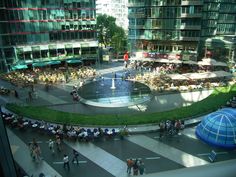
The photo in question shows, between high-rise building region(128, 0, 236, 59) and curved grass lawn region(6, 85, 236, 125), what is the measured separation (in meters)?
22.8

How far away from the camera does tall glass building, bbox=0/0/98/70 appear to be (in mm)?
46344

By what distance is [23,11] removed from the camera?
4659cm

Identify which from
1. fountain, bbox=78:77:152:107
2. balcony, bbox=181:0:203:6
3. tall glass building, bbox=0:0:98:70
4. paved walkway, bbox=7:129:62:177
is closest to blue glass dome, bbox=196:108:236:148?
fountain, bbox=78:77:152:107

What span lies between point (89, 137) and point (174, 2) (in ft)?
121

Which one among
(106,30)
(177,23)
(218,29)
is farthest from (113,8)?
(177,23)

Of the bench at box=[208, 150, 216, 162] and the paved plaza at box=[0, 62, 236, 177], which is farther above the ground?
the bench at box=[208, 150, 216, 162]

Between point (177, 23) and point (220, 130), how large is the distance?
33.1 meters

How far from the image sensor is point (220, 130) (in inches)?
822

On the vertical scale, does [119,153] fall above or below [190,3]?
below

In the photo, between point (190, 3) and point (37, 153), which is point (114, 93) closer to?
point (37, 153)

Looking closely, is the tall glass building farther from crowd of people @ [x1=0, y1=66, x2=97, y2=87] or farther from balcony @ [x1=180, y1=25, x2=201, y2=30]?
balcony @ [x1=180, y1=25, x2=201, y2=30]

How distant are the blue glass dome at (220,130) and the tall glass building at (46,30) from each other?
120 ft

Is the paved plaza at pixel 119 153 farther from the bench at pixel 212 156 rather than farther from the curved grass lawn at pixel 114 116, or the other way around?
the curved grass lawn at pixel 114 116

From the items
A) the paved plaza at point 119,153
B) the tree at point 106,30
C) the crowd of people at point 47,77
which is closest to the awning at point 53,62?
the crowd of people at point 47,77
